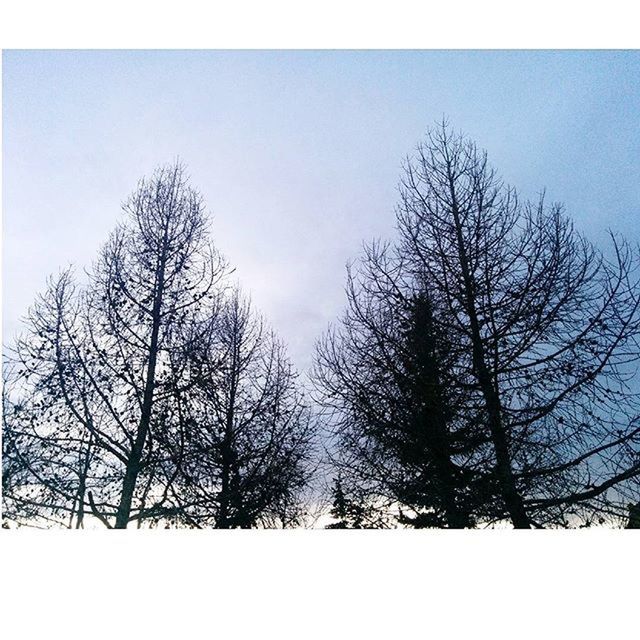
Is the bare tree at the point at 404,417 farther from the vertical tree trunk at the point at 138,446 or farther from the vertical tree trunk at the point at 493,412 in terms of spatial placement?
the vertical tree trunk at the point at 138,446

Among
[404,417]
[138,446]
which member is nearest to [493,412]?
[404,417]

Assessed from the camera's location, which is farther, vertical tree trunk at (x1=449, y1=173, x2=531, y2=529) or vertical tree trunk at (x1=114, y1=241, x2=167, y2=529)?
vertical tree trunk at (x1=114, y1=241, x2=167, y2=529)

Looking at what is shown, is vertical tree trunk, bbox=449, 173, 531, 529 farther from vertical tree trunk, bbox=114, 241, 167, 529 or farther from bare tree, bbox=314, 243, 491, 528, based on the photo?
vertical tree trunk, bbox=114, 241, 167, 529

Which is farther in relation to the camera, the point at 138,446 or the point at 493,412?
the point at 138,446

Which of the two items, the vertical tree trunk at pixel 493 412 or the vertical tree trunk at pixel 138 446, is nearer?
the vertical tree trunk at pixel 493 412

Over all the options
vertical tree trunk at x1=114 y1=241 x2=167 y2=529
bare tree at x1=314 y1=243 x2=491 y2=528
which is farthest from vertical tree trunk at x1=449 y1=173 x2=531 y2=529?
vertical tree trunk at x1=114 y1=241 x2=167 y2=529

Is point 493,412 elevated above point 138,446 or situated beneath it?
elevated above

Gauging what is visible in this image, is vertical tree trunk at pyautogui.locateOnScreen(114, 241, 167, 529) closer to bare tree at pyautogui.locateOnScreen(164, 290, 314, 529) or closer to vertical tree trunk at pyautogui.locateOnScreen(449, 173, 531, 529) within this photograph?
bare tree at pyautogui.locateOnScreen(164, 290, 314, 529)

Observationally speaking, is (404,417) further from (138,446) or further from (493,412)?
(138,446)

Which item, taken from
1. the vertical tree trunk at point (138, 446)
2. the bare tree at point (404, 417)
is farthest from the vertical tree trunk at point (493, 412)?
the vertical tree trunk at point (138, 446)

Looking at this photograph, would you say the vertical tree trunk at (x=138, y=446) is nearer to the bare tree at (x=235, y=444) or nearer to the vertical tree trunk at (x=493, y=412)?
the bare tree at (x=235, y=444)

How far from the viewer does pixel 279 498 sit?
23.3ft

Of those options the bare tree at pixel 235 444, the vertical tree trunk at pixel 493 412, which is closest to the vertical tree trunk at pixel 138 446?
the bare tree at pixel 235 444
